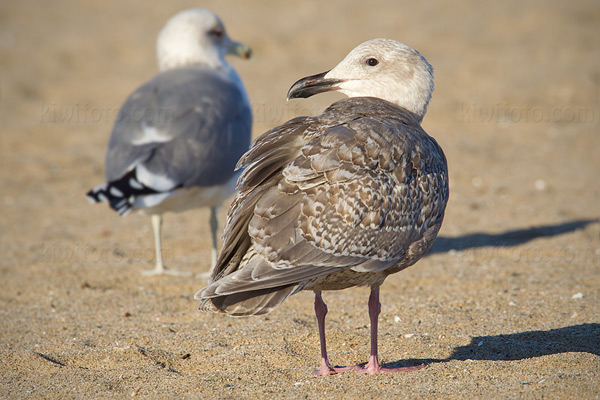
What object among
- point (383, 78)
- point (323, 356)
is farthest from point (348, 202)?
→ point (383, 78)

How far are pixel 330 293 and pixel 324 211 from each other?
2625mm

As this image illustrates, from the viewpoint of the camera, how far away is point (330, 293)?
668 centimetres

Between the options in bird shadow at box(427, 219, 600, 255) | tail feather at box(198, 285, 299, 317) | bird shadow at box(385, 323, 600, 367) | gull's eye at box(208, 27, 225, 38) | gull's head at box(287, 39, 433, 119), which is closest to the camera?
tail feather at box(198, 285, 299, 317)

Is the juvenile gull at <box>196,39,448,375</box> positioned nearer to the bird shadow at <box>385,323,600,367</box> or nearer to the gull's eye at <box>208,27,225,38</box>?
the bird shadow at <box>385,323,600,367</box>

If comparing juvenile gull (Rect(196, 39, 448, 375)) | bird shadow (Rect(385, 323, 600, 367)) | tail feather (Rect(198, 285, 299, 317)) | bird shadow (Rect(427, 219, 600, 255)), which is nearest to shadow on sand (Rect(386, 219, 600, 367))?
bird shadow (Rect(385, 323, 600, 367))

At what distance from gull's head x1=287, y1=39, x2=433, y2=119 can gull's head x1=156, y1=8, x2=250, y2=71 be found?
3791mm

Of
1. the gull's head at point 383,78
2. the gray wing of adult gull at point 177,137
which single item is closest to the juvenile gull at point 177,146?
the gray wing of adult gull at point 177,137

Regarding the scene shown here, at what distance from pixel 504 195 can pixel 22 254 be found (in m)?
6.05

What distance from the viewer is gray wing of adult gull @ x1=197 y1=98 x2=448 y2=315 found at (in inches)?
162

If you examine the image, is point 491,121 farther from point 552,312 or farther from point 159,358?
point 159,358

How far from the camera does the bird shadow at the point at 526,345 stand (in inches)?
192

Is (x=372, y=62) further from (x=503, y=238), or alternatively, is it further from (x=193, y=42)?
(x=193, y=42)

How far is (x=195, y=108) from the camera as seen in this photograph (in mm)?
7551

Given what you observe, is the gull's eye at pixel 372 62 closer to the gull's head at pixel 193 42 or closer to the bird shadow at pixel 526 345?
the bird shadow at pixel 526 345
